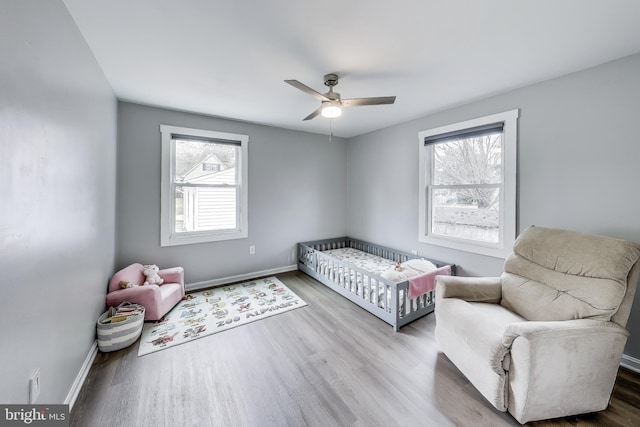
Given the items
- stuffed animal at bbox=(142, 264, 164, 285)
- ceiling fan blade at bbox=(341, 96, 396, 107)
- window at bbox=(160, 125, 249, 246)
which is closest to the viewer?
ceiling fan blade at bbox=(341, 96, 396, 107)

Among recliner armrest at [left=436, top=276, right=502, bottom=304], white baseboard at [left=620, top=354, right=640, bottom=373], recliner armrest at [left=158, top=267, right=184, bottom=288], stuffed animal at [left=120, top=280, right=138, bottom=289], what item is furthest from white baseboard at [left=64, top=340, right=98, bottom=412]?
white baseboard at [left=620, top=354, right=640, bottom=373]

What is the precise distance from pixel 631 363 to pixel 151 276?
459 centimetres

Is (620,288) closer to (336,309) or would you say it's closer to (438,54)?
(438,54)

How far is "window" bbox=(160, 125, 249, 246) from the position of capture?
3.23m

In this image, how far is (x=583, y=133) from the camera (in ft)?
7.00

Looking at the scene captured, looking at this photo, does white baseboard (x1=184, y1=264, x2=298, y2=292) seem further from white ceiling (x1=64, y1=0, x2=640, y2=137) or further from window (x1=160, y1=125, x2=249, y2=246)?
white ceiling (x1=64, y1=0, x2=640, y2=137)

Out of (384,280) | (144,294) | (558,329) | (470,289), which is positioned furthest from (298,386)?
(144,294)

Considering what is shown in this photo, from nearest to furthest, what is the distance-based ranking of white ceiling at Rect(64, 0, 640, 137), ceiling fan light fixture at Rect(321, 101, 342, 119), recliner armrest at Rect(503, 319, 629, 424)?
recliner armrest at Rect(503, 319, 629, 424) < white ceiling at Rect(64, 0, 640, 137) < ceiling fan light fixture at Rect(321, 101, 342, 119)

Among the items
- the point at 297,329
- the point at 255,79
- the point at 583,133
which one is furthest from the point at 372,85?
the point at 297,329

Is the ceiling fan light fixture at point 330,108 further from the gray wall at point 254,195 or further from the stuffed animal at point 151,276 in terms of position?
the stuffed animal at point 151,276

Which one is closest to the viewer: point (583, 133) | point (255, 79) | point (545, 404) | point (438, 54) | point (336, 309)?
point (545, 404)

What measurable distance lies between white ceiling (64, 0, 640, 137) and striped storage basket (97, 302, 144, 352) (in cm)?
226

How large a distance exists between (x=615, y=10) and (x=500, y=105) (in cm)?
118

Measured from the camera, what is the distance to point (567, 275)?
1763mm
